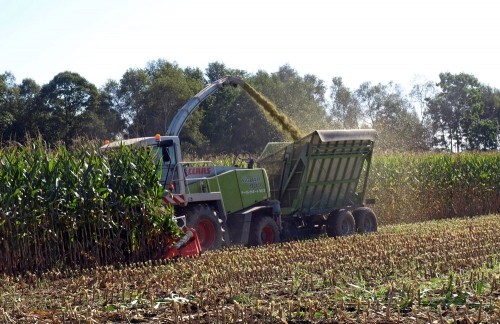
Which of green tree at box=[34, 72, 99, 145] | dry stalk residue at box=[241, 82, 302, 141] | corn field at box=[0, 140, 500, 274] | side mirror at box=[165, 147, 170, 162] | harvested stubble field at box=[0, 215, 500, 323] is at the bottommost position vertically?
harvested stubble field at box=[0, 215, 500, 323]

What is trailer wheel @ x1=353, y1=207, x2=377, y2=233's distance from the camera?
1803 centimetres

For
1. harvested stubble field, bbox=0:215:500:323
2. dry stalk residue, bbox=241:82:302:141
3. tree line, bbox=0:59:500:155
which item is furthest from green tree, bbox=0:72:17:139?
harvested stubble field, bbox=0:215:500:323

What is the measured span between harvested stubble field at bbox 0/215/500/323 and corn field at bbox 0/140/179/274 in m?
0.80

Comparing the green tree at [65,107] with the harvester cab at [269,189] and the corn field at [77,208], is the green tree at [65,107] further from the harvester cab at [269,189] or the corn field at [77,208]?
the corn field at [77,208]

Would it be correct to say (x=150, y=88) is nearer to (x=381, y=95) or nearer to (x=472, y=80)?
(x=381, y=95)

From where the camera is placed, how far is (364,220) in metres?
18.2

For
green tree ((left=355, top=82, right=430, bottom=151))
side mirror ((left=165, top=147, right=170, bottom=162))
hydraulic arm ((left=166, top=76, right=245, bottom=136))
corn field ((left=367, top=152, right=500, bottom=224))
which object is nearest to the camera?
side mirror ((left=165, top=147, right=170, bottom=162))

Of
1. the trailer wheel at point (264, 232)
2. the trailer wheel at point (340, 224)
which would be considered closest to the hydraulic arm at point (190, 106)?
the trailer wheel at point (264, 232)

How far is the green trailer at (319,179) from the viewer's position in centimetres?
1664

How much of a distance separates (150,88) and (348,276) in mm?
25806

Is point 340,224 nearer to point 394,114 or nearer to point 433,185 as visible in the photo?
point 433,185

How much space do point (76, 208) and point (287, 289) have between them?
17.0ft

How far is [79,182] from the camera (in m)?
12.4

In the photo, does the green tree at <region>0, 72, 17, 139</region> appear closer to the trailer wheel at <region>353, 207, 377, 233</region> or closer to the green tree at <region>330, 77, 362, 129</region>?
the trailer wheel at <region>353, 207, 377, 233</region>
